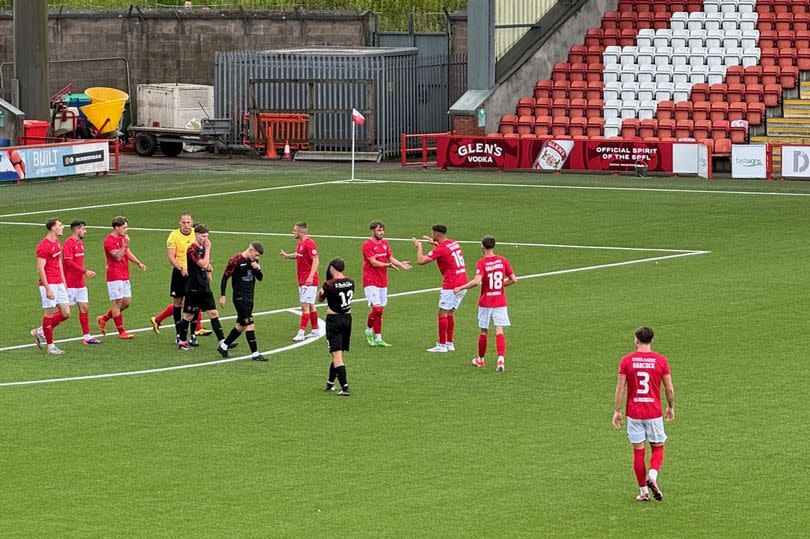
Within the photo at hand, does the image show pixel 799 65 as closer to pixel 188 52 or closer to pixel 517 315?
pixel 188 52

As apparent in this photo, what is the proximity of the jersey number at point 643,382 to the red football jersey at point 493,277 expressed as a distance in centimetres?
697

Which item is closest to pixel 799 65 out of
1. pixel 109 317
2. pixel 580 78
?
pixel 580 78

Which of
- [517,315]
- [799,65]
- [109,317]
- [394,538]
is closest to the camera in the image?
[394,538]

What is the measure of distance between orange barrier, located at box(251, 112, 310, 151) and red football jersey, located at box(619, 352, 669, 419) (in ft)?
147

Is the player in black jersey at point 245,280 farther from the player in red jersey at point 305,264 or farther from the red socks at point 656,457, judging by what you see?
the red socks at point 656,457

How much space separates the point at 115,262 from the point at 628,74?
3449 centimetres

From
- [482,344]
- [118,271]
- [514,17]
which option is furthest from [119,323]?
[514,17]

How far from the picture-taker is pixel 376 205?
4381cm

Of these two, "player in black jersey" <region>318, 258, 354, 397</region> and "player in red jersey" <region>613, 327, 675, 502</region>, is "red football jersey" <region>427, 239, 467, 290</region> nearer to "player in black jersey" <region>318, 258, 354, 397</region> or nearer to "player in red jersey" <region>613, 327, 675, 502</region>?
"player in black jersey" <region>318, 258, 354, 397</region>

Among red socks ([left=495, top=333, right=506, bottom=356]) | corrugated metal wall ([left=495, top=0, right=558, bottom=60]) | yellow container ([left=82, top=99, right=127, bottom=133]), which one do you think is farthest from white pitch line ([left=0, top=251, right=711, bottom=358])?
yellow container ([left=82, top=99, right=127, bottom=133])

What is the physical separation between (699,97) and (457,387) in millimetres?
35497

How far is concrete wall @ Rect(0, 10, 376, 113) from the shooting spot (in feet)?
216

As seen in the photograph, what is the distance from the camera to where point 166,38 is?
66438 millimetres

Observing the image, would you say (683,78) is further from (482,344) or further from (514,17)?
(482,344)
